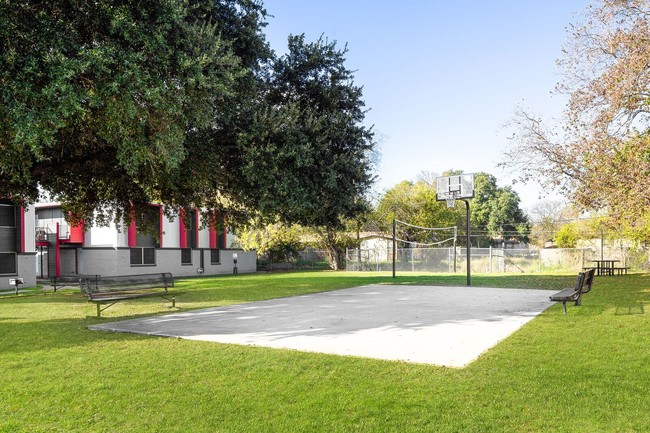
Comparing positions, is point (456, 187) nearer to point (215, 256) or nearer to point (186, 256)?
point (186, 256)

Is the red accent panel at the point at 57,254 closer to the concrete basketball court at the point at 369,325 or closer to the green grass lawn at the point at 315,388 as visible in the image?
the concrete basketball court at the point at 369,325

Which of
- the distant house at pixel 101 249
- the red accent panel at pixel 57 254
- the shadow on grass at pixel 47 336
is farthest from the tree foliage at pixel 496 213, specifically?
the shadow on grass at pixel 47 336

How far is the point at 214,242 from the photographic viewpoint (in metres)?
40.9

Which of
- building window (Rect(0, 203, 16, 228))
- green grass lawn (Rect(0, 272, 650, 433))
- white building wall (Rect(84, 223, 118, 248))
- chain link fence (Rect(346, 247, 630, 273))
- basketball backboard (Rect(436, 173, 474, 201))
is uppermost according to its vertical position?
basketball backboard (Rect(436, 173, 474, 201))

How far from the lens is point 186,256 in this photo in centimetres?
3834

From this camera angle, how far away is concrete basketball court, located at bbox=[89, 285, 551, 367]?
24.0 ft

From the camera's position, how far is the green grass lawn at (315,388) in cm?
439

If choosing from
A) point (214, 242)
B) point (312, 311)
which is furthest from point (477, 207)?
point (312, 311)

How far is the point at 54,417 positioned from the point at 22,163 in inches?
300

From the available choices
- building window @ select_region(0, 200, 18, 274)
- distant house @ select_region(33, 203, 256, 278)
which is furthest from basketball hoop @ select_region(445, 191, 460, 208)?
building window @ select_region(0, 200, 18, 274)

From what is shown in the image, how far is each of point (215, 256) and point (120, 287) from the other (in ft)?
90.3

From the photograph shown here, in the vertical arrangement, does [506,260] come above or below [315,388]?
below

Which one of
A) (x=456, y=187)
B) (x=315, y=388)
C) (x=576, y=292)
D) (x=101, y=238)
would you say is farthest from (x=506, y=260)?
(x=315, y=388)

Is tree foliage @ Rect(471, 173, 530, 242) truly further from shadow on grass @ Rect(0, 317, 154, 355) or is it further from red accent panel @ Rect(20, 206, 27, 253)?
shadow on grass @ Rect(0, 317, 154, 355)
